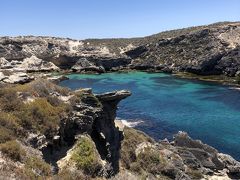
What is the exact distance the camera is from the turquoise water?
58.0 metres

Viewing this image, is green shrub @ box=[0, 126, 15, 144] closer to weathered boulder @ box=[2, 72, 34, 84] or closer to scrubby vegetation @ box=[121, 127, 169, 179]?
weathered boulder @ box=[2, 72, 34, 84]

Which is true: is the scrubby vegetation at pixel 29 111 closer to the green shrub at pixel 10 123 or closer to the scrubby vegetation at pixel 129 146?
the green shrub at pixel 10 123

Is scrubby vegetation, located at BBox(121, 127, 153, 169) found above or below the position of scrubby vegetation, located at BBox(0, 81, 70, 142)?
below

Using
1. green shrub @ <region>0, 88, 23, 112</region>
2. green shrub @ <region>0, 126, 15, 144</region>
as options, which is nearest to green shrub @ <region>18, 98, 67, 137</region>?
green shrub @ <region>0, 88, 23, 112</region>

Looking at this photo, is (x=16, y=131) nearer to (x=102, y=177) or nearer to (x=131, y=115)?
(x=102, y=177)

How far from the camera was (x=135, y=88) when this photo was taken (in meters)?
107

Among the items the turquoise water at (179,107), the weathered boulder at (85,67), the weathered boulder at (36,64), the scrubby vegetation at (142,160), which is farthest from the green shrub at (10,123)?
the weathered boulder at (85,67)

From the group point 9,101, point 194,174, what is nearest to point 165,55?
point 194,174

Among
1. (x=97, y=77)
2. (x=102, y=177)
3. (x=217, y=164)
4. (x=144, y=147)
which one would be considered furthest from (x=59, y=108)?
(x=97, y=77)

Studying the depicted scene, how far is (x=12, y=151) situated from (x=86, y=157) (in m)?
5.49

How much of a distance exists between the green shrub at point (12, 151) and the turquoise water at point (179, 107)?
33324mm

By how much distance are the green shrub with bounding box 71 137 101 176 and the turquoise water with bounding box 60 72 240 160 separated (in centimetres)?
2708

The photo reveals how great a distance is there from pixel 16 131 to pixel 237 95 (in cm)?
7606

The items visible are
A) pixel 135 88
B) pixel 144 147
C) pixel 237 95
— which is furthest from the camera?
pixel 135 88
